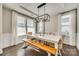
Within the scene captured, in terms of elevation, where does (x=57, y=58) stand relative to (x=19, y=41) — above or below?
below

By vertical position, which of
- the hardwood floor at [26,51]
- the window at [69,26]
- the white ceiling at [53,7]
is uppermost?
the white ceiling at [53,7]

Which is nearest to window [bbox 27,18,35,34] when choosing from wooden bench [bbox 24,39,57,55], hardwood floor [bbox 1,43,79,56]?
wooden bench [bbox 24,39,57,55]

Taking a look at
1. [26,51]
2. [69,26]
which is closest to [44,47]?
[26,51]

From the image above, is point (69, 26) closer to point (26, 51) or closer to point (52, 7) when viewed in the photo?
point (52, 7)

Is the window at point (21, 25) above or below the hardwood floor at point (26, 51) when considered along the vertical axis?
above

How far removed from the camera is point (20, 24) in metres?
1.44

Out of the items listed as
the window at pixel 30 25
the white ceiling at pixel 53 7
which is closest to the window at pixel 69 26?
the white ceiling at pixel 53 7

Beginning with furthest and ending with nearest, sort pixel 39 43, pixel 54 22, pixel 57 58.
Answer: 1. pixel 39 43
2. pixel 54 22
3. pixel 57 58

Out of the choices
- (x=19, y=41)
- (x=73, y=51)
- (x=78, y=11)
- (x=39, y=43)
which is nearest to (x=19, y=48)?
(x=19, y=41)

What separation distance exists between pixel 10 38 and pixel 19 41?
0.70 ft

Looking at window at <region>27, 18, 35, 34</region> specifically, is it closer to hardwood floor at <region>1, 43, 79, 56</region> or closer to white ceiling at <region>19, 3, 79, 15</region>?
white ceiling at <region>19, 3, 79, 15</region>

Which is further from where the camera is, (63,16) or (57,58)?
(63,16)

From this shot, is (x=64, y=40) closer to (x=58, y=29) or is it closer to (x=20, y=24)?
(x=58, y=29)

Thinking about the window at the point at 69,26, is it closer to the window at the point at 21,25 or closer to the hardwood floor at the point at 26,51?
the hardwood floor at the point at 26,51
